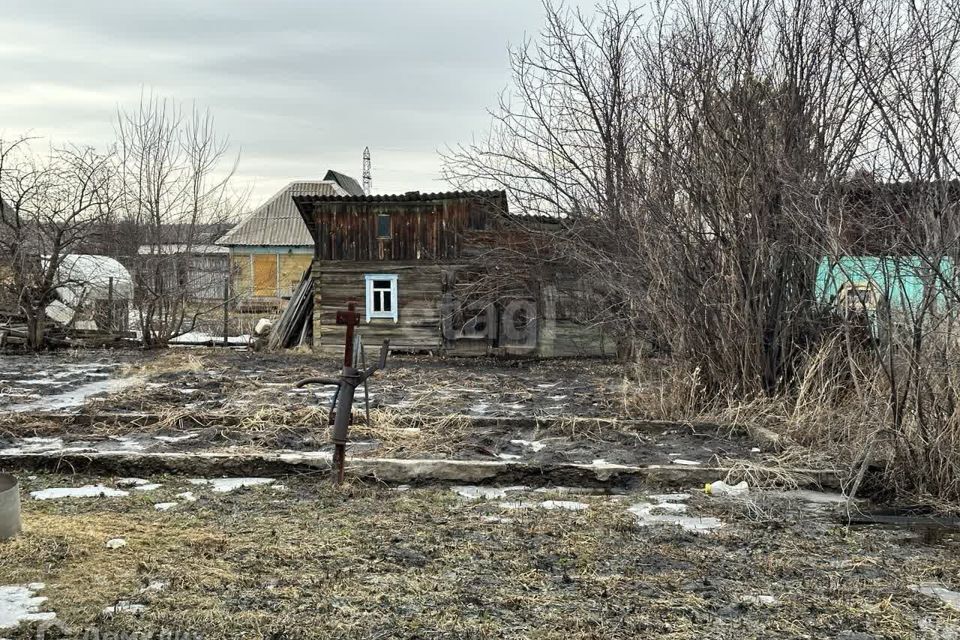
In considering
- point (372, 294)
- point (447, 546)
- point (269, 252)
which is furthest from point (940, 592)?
point (269, 252)

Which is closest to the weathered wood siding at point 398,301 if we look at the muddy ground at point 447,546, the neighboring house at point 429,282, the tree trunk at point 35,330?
the neighboring house at point 429,282

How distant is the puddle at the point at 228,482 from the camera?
6241mm

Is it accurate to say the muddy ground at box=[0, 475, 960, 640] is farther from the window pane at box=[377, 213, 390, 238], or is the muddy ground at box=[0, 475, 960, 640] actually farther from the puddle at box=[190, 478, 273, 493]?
the window pane at box=[377, 213, 390, 238]

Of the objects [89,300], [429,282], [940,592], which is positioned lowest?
[940,592]

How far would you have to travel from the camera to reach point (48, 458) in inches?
263

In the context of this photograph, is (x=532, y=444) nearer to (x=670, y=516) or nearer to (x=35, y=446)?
(x=670, y=516)

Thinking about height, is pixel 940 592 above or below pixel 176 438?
below

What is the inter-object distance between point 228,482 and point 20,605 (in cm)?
275

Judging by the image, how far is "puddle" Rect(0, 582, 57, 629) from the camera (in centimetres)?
355

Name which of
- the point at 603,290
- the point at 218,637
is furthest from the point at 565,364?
the point at 218,637

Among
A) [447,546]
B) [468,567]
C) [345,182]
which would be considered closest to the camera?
[468,567]

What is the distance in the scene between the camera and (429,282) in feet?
65.9

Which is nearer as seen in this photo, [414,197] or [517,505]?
[517,505]

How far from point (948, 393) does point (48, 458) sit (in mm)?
6939
